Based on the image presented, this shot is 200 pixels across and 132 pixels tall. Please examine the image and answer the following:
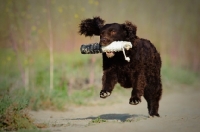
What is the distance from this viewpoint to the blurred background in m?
15.4

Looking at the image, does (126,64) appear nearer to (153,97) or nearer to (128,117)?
(153,97)

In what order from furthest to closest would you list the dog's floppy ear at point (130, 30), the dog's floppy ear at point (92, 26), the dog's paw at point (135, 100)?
the dog's floppy ear at point (92, 26)
the dog's floppy ear at point (130, 30)
the dog's paw at point (135, 100)

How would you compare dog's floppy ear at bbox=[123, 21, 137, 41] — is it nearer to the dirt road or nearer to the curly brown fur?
the curly brown fur

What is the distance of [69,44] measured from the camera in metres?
19.1

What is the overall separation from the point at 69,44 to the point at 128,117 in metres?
8.54

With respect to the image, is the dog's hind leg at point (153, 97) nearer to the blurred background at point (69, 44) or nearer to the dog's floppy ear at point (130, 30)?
the dog's floppy ear at point (130, 30)

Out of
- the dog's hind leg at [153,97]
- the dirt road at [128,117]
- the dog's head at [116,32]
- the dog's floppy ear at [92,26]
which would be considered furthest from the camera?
the dog's hind leg at [153,97]

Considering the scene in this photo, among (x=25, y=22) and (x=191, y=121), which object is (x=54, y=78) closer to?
(x=25, y=22)

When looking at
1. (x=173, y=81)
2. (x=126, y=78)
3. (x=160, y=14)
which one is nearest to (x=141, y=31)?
(x=160, y=14)

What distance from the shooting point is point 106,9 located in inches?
832

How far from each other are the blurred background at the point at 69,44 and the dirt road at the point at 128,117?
904mm

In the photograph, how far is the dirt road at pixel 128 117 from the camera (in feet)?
26.0

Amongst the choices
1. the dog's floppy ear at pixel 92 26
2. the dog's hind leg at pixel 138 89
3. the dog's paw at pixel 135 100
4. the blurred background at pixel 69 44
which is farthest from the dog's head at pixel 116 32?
the blurred background at pixel 69 44

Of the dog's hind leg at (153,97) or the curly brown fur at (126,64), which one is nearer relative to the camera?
the curly brown fur at (126,64)
